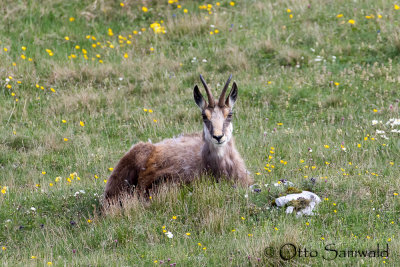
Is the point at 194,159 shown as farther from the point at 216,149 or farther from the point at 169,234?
the point at 169,234

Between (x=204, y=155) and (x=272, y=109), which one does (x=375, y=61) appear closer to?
Result: (x=272, y=109)

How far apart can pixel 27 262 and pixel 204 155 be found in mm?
3160

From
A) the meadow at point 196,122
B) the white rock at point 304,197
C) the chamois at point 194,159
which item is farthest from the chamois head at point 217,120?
the white rock at point 304,197

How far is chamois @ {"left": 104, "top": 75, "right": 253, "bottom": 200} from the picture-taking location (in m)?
8.91

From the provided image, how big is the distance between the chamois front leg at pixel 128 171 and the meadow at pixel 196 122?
0.34 m

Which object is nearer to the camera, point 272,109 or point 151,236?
point 151,236

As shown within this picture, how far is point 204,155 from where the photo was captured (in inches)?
356

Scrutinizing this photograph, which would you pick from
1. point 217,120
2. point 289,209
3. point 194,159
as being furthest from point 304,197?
point 194,159

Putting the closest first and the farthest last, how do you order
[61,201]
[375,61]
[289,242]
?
1. [289,242]
2. [61,201]
3. [375,61]

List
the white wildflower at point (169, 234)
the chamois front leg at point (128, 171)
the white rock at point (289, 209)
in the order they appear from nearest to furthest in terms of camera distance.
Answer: the white wildflower at point (169, 234) → the white rock at point (289, 209) → the chamois front leg at point (128, 171)

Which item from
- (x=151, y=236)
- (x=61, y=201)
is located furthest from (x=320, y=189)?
(x=61, y=201)

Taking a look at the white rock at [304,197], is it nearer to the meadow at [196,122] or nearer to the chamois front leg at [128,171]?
the meadow at [196,122]

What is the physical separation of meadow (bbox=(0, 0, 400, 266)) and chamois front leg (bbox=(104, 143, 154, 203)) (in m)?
0.34

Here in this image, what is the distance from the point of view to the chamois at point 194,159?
8.91 m
